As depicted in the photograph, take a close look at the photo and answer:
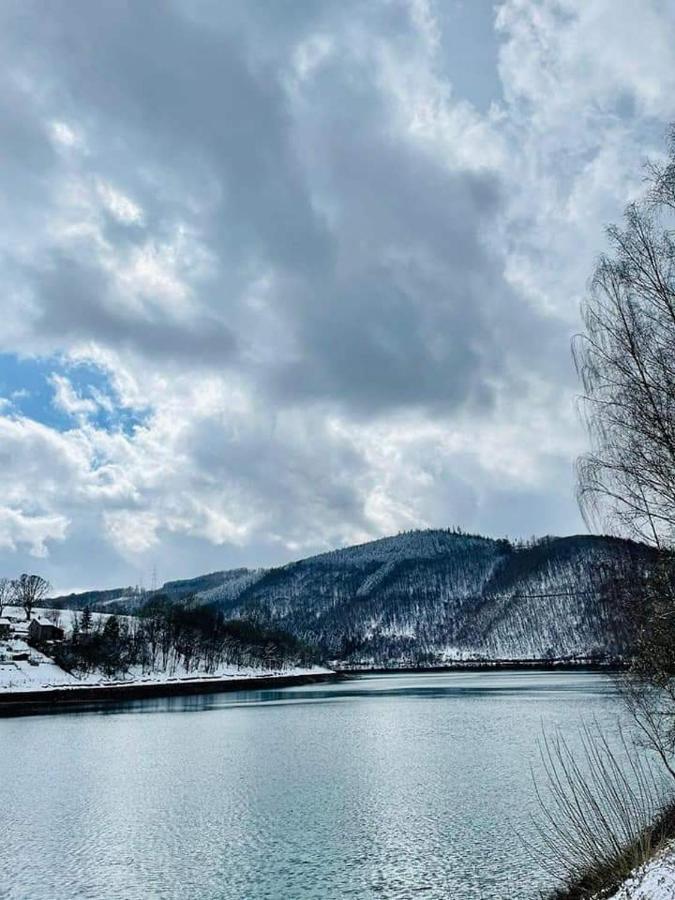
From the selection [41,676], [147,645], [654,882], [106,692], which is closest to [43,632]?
[147,645]

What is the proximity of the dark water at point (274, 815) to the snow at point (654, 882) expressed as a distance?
24.9 feet

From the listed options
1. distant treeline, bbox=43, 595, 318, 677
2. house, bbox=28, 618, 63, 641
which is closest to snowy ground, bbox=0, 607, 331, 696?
distant treeline, bbox=43, 595, 318, 677

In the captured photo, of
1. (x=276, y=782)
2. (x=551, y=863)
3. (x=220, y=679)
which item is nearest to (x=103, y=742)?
(x=276, y=782)

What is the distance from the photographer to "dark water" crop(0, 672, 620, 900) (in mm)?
19547

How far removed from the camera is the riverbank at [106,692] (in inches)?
4025

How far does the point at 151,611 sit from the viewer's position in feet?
623

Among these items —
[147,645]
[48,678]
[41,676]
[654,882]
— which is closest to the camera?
[654,882]

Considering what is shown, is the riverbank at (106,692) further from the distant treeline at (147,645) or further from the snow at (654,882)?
the snow at (654,882)

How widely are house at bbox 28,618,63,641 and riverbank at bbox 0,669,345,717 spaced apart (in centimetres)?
2991

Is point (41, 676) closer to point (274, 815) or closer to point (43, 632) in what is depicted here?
point (43, 632)

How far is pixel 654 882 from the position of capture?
10250 mm

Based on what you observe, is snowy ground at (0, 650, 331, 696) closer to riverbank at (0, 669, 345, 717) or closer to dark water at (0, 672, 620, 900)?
riverbank at (0, 669, 345, 717)

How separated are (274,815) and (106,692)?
106414mm

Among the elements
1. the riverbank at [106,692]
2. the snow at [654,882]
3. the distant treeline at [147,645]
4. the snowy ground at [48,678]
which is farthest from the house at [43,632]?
the snow at [654,882]
